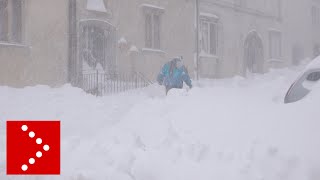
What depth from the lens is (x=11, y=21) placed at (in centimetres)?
1495

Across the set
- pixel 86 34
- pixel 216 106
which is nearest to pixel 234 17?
pixel 86 34

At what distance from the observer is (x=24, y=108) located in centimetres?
1300

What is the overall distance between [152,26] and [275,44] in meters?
12.1

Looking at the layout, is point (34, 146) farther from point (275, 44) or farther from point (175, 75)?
point (275, 44)

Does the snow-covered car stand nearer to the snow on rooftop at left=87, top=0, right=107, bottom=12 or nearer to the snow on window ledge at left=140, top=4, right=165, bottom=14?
the snow on rooftop at left=87, top=0, right=107, bottom=12

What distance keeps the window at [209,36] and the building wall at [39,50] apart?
8.36m

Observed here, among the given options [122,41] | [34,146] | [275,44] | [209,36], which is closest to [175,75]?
[122,41]

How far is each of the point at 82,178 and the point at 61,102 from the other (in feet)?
27.2

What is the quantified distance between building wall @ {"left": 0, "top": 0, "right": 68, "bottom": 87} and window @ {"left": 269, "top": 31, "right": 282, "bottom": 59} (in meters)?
15.9

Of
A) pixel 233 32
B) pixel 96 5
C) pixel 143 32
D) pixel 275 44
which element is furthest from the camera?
pixel 275 44

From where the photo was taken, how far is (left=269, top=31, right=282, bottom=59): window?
28.9 metres

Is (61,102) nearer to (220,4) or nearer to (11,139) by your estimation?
(11,139)

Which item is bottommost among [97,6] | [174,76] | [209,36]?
[174,76]

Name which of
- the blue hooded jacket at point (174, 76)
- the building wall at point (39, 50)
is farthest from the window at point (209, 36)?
the blue hooded jacket at point (174, 76)
